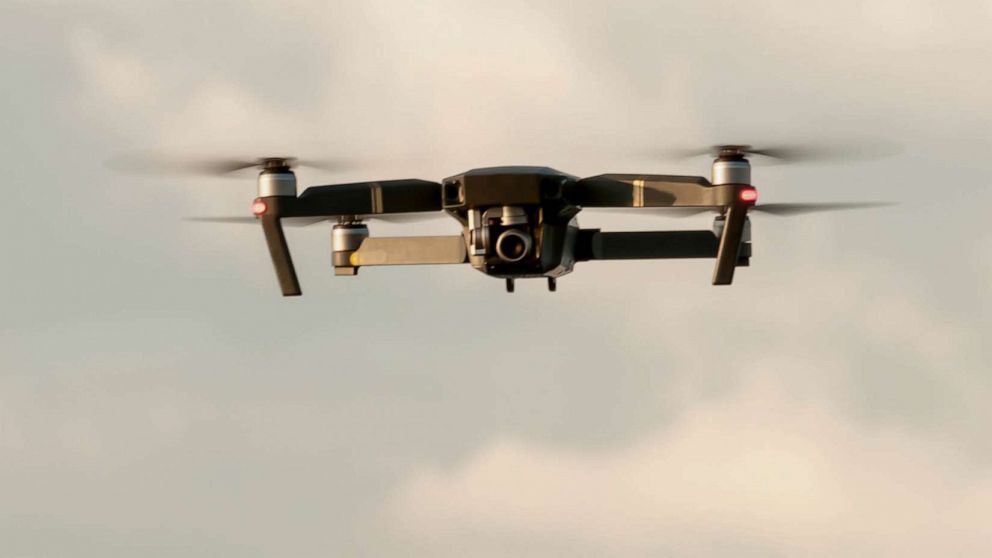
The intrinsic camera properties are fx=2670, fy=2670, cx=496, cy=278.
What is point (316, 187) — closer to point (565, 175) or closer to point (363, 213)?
point (363, 213)

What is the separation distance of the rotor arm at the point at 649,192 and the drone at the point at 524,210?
0.02 metres

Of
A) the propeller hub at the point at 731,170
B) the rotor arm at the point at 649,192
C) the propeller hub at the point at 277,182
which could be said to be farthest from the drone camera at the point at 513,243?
the propeller hub at the point at 277,182

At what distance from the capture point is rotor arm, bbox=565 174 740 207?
50719 millimetres

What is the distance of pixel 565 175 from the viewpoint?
51.3 meters

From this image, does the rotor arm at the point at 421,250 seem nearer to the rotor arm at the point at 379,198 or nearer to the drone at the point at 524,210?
the drone at the point at 524,210

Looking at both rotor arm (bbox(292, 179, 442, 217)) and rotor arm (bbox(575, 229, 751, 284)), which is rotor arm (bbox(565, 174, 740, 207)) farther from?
rotor arm (bbox(292, 179, 442, 217))

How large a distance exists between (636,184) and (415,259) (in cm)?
490

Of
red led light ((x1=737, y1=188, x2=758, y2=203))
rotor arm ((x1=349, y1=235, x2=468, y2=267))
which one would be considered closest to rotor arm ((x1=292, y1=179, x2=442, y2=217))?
rotor arm ((x1=349, y1=235, x2=468, y2=267))

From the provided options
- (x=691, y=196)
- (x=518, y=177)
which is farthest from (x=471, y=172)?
(x=691, y=196)

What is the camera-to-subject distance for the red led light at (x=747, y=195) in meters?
50.7

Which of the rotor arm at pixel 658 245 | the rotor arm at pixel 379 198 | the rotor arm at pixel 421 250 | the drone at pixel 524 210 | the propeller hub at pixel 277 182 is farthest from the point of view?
the propeller hub at pixel 277 182

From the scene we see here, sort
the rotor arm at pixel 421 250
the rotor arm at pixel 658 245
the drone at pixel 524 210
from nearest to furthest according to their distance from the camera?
the drone at pixel 524 210 < the rotor arm at pixel 658 245 < the rotor arm at pixel 421 250

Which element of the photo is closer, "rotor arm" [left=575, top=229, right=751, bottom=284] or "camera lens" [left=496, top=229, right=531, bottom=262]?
"camera lens" [left=496, top=229, right=531, bottom=262]

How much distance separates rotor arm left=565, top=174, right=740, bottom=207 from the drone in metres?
0.02
